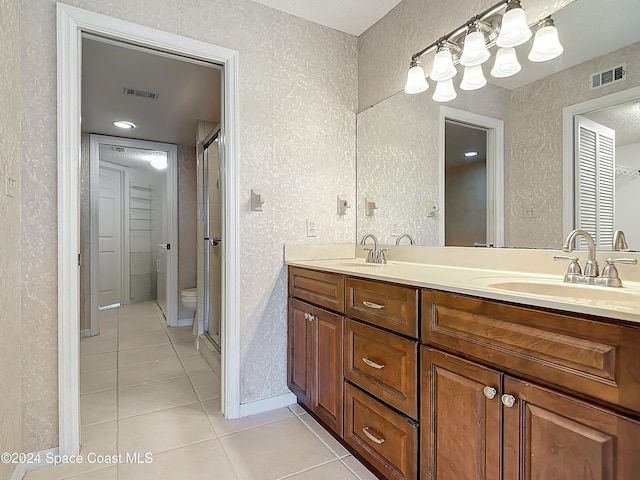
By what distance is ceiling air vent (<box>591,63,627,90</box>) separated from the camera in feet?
4.01

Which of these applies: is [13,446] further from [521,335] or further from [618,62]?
[618,62]

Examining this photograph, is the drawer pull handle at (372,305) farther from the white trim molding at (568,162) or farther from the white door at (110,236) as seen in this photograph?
the white door at (110,236)

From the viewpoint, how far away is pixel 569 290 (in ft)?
3.83

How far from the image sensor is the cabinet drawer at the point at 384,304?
4.03 feet

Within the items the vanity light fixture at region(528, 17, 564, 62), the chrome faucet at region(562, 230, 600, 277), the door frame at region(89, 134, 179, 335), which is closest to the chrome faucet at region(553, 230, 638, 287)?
the chrome faucet at region(562, 230, 600, 277)

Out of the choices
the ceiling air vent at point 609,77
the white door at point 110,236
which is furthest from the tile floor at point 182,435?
the white door at point 110,236

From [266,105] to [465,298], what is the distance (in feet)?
5.13

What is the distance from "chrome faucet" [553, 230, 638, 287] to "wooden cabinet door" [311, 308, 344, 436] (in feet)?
2.98

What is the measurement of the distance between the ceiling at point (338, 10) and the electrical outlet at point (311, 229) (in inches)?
48.5

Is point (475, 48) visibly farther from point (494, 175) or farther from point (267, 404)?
point (267, 404)

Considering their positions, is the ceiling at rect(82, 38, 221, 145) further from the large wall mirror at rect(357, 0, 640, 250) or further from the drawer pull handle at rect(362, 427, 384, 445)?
the drawer pull handle at rect(362, 427, 384, 445)

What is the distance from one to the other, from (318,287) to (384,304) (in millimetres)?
516

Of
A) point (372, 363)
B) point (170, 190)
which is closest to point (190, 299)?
point (170, 190)

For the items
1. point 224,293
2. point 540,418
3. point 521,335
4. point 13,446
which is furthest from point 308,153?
point 13,446
